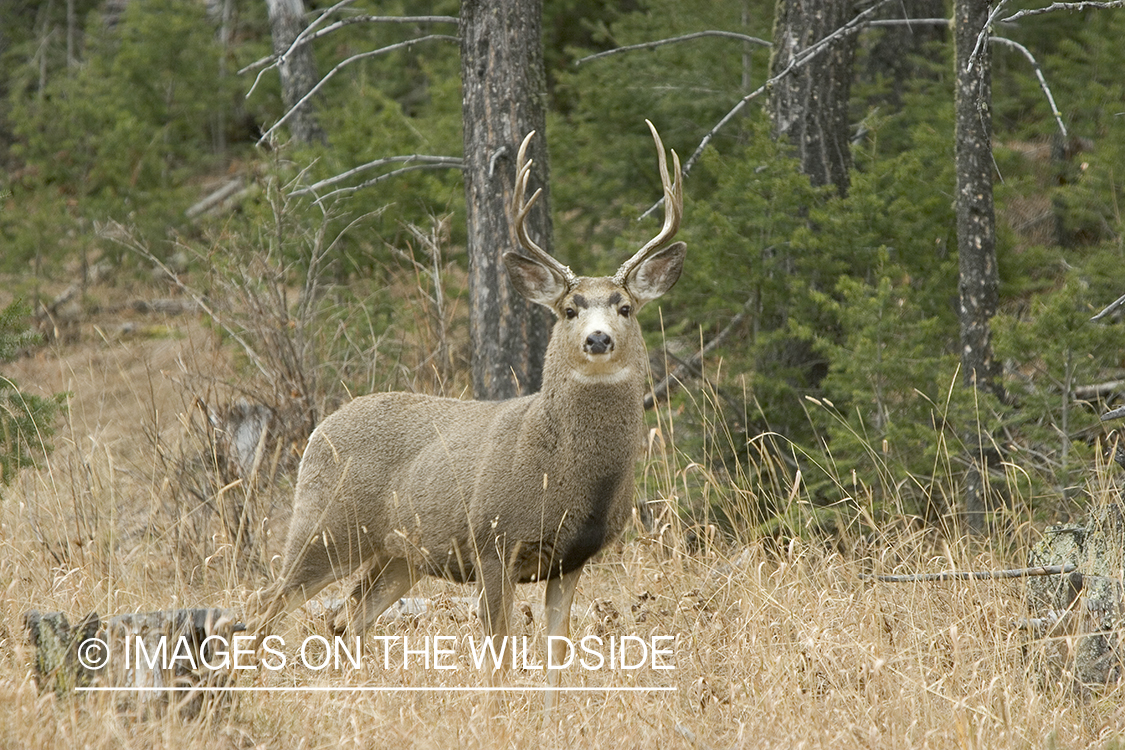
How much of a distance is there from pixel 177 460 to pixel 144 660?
367cm

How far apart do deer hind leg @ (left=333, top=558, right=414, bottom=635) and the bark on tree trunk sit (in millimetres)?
3466

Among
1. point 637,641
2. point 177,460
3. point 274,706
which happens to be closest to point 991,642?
point 637,641

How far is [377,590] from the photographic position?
5832 millimetres

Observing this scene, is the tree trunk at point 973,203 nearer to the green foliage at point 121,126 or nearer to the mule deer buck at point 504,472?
the mule deer buck at point 504,472

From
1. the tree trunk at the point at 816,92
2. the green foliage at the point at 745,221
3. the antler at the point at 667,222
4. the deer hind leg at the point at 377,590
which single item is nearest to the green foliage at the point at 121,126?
the green foliage at the point at 745,221

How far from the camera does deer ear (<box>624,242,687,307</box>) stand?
17.9ft

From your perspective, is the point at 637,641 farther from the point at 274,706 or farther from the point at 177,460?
Answer: the point at 177,460

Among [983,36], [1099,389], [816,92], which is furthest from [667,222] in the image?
[816,92]

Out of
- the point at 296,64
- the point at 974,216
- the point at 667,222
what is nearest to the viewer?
the point at 667,222

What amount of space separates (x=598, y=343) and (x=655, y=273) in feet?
2.61

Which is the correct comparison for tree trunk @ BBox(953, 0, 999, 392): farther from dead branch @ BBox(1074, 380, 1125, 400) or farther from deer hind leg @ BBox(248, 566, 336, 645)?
deer hind leg @ BBox(248, 566, 336, 645)

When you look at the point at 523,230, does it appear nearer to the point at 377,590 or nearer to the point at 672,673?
the point at 377,590

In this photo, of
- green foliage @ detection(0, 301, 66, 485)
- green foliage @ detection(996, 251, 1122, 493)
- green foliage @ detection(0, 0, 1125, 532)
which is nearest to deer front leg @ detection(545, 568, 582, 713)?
green foliage @ detection(0, 0, 1125, 532)

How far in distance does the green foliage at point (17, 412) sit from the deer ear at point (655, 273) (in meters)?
2.95
